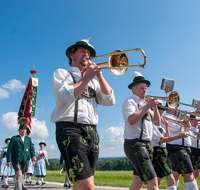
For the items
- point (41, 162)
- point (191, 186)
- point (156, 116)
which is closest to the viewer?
point (156, 116)

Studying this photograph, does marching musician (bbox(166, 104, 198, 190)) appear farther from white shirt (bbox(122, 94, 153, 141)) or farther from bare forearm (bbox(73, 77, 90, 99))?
bare forearm (bbox(73, 77, 90, 99))

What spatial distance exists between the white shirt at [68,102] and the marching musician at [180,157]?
3.19m

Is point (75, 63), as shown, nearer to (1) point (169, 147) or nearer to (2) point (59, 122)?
(2) point (59, 122)

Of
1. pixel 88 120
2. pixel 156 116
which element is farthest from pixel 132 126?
pixel 88 120

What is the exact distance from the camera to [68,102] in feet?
7.68

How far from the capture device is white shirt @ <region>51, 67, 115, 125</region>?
7.72 ft

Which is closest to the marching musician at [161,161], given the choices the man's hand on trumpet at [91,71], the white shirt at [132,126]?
the white shirt at [132,126]

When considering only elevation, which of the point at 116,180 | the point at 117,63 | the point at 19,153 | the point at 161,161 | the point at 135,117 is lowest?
the point at 116,180

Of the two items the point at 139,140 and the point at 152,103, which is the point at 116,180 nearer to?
the point at 139,140

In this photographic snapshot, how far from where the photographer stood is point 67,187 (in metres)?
8.80

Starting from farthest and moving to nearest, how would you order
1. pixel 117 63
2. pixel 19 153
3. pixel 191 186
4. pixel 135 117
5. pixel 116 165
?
pixel 116 165 → pixel 19 153 → pixel 191 186 → pixel 135 117 → pixel 117 63

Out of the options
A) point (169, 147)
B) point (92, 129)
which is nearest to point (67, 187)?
point (169, 147)

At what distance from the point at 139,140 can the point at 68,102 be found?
6.27ft

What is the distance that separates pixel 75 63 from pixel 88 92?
0.52 m
